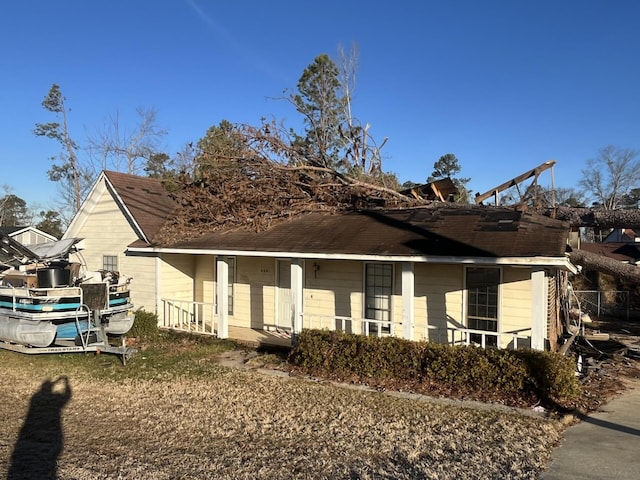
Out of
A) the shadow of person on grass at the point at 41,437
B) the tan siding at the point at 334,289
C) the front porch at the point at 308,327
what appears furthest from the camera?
the tan siding at the point at 334,289

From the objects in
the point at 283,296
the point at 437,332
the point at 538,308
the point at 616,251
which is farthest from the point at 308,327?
the point at 616,251

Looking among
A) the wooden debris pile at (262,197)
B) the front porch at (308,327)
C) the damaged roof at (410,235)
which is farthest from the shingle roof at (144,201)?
the front porch at (308,327)

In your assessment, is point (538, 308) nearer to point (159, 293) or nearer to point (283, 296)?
point (283, 296)

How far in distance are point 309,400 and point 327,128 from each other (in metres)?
28.7

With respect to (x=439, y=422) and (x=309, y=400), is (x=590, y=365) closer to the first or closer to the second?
(x=439, y=422)

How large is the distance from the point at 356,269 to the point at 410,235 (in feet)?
7.11

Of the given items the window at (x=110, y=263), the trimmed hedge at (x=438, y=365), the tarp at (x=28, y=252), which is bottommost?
the trimmed hedge at (x=438, y=365)

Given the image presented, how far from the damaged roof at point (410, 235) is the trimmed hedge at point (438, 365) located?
184 cm

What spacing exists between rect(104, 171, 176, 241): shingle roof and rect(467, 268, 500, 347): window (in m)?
9.50

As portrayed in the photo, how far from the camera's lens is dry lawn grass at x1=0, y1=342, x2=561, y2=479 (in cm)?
564

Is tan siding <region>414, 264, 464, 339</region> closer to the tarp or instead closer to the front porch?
the front porch

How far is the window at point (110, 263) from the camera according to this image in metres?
16.1

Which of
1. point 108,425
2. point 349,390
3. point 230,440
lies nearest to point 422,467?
point 230,440

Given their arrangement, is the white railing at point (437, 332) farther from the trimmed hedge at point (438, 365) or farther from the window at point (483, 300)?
the trimmed hedge at point (438, 365)
